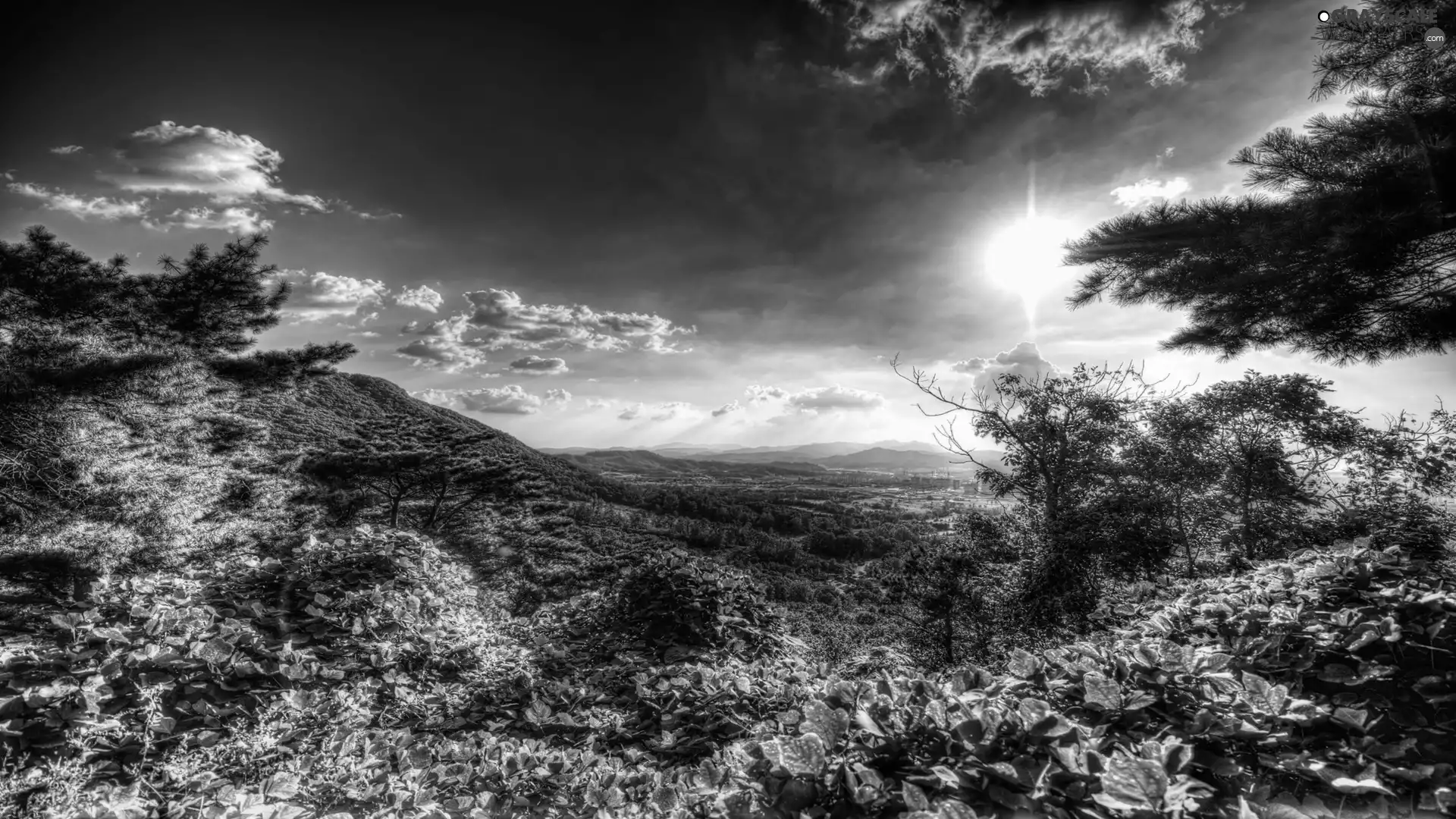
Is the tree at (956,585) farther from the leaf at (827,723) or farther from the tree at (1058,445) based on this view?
the leaf at (827,723)

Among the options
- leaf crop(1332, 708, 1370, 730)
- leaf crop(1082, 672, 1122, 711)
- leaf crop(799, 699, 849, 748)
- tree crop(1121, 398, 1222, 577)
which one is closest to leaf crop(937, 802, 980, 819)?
leaf crop(799, 699, 849, 748)

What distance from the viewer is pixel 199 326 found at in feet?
34.9

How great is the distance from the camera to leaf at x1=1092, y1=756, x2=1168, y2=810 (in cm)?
116

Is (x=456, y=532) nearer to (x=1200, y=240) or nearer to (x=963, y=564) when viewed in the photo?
(x=963, y=564)

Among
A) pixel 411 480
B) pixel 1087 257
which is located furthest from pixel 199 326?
pixel 1087 257

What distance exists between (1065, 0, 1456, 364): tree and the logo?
1.3 inches

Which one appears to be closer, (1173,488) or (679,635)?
(679,635)

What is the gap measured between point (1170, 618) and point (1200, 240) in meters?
3.36

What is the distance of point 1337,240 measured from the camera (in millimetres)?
3371

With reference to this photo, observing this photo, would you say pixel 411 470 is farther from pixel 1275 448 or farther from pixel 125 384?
pixel 1275 448

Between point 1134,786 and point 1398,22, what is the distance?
17.8ft

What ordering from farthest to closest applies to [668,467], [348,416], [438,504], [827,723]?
[668,467] → [348,416] → [438,504] → [827,723]

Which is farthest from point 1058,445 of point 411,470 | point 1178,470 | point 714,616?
point 411,470

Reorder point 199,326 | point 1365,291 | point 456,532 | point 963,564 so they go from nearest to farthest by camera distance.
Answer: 1. point 1365,291
2. point 963,564
3. point 199,326
4. point 456,532
